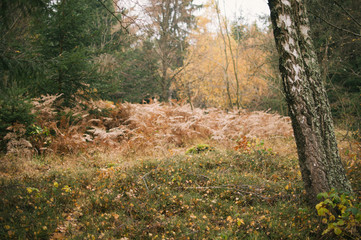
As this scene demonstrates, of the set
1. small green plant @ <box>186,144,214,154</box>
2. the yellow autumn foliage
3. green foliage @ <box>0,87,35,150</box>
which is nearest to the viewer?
green foliage @ <box>0,87,35,150</box>

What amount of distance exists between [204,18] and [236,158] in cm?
1564

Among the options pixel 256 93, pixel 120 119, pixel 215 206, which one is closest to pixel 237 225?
pixel 215 206

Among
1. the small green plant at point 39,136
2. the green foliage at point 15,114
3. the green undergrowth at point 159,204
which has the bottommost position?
the green undergrowth at point 159,204

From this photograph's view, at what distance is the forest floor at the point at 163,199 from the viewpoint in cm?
296

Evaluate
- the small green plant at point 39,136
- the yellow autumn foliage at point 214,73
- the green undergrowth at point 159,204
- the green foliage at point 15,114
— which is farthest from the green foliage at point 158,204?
the yellow autumn foliage at point 214,73

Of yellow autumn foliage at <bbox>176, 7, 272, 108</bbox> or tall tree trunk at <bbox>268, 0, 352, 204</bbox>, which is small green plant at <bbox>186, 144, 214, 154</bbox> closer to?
tall tree trunk at <bbox>268, 0, 352, 204</bbox>

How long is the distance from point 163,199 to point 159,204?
16 cm

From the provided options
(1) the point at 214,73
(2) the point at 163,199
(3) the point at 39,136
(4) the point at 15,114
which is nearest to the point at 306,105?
(2) the point at 163,199

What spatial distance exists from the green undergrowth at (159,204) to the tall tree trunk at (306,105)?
573 millimetres

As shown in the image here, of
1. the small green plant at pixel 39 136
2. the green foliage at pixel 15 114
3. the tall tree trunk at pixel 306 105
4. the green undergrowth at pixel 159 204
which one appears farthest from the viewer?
the small green plant at pixel 39 136

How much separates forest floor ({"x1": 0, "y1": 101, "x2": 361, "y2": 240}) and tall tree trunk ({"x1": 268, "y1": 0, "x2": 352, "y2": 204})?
44cm

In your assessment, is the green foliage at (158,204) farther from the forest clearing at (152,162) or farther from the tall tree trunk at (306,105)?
the tall tree trunk at (306,105)

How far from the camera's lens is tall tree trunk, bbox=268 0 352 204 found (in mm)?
3273

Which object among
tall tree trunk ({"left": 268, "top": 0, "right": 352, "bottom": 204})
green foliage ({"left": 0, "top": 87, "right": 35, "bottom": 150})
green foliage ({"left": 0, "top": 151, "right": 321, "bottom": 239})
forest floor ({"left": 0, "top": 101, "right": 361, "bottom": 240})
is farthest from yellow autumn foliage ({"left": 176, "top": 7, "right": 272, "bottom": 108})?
tall tree trunk ({"left": 268, "top": 0, "right": 352, "bottom": 204})
